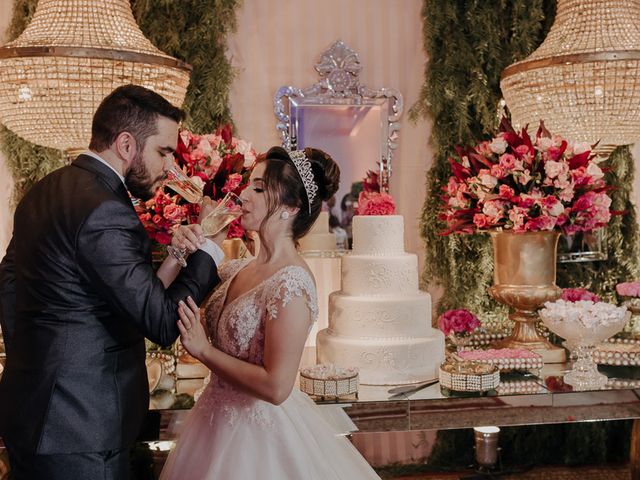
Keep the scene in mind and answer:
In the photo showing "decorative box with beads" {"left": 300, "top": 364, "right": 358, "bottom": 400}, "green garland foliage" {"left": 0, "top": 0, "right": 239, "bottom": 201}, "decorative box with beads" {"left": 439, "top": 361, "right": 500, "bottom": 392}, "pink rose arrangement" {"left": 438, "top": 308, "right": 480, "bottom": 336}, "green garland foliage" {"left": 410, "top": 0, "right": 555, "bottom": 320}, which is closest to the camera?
"decorative box with beads" {"left": 300, "top": 364, "right": 358, "bottom": 400}

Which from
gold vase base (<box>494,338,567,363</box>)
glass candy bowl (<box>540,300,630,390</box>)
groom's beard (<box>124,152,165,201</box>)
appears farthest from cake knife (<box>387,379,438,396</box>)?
groom's beard (<box>124,152,165,201</box>)

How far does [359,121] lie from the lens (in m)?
4.37

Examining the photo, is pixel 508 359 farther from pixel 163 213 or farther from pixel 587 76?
pixel 163 213

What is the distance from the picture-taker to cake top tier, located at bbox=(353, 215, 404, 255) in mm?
3287

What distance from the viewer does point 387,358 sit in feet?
10.3

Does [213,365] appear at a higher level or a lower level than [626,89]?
lower

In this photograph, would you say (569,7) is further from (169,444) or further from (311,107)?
(169,444)

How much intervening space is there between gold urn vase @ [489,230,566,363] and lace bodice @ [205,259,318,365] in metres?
1.71

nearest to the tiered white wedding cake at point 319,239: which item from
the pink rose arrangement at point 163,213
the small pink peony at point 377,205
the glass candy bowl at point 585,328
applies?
the small pink peony at point 377,205

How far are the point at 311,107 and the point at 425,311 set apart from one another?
168 centimetres

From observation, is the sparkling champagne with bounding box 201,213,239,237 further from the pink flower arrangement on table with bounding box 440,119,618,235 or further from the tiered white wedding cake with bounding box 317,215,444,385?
the pink flower arrangement on table with bounding box 440,119,618,235

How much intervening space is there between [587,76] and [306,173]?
180 cm

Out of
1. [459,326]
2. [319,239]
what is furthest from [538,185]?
[319,239]

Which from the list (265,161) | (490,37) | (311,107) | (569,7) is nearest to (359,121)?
(311,107)
